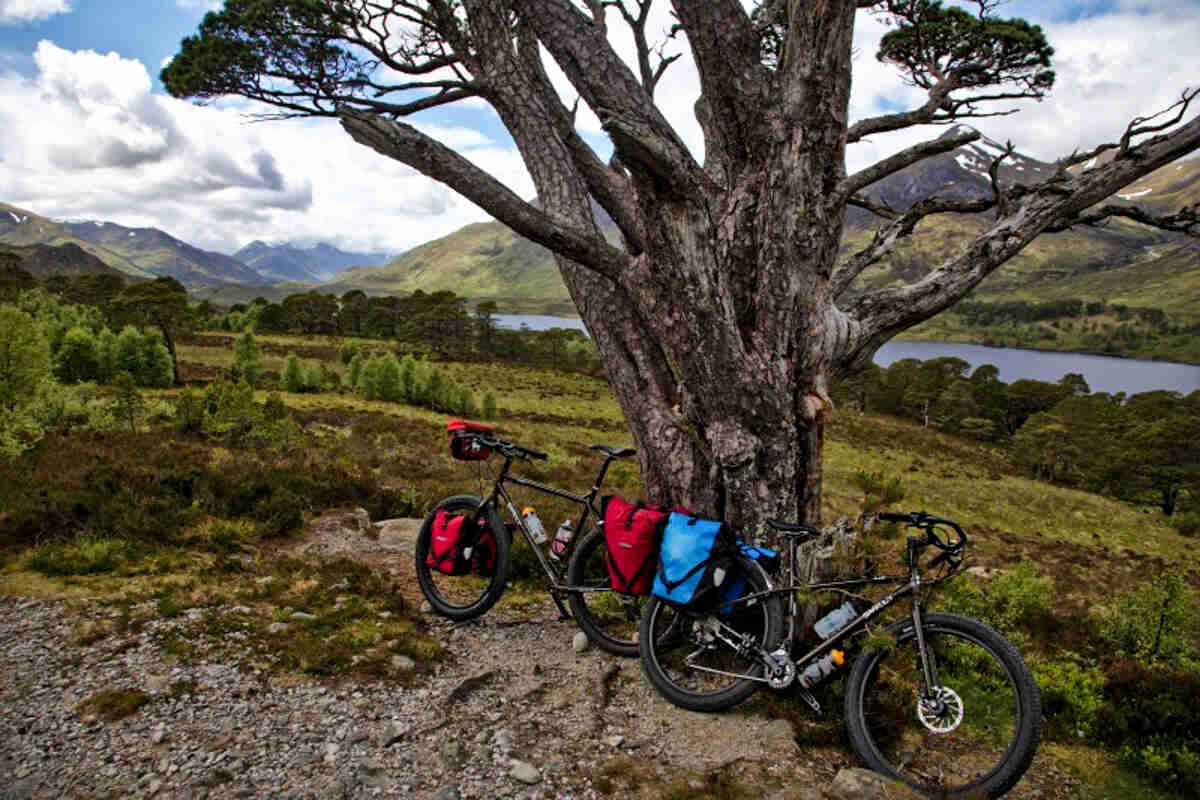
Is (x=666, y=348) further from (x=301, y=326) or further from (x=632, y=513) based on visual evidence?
(x=301, y=326)

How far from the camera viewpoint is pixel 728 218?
417 centimetres

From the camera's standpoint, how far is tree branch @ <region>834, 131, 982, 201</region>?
4148 mm

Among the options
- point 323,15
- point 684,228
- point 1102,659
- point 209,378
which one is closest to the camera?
point 684,228

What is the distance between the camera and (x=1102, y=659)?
579cm

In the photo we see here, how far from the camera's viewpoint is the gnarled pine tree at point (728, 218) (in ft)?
13.1

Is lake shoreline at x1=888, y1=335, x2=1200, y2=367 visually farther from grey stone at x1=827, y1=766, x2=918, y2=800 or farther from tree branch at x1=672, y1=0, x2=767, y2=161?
grey stone at x1=827, y1=766, x2=918, y2=800

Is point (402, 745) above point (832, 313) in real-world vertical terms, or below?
below

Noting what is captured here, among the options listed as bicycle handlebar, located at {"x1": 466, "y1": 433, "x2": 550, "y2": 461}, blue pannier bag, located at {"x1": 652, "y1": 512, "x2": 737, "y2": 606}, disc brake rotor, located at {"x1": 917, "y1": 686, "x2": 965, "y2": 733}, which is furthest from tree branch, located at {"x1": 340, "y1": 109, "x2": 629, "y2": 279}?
disc brake rotor, located at {"x1": 917, "y1": 686, "x2": 965, "y2": 733}

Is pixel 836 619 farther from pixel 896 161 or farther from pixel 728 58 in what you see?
pixel 728 58

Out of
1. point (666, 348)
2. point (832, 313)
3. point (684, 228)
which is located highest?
point (684, 228)

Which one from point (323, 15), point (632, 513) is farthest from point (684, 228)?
point (323, 15)

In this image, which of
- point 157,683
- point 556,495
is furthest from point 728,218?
point 157,683

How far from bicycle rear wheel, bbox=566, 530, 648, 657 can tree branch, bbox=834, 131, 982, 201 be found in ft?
10.1

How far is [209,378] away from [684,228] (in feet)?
160
